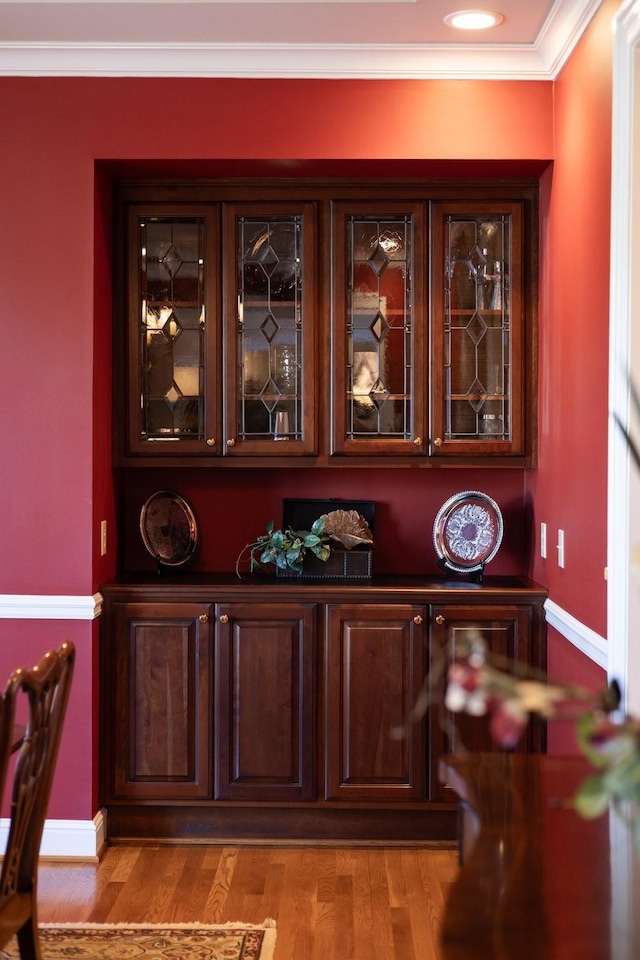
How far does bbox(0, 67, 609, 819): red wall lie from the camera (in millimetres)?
3762

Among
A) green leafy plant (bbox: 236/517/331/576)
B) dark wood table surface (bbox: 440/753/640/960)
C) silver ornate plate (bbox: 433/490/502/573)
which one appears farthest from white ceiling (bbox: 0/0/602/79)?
dark wood table surface (bbox: 440/753/640/960)

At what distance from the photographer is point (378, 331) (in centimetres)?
403

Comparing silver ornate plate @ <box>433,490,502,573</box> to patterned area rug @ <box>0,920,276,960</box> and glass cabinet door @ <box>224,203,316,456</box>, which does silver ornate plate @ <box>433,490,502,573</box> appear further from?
patterned area rug @ <box>0,920,276,960</box>

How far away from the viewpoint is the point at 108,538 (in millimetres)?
4090

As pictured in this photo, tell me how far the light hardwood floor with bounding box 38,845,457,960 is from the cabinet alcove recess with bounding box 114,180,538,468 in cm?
144

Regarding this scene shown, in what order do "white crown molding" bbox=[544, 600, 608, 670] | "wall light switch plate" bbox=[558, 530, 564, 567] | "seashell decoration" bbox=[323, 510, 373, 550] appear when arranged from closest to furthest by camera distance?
"white crown molding" bbox=[544, 600, 608, 670] → "wall light switch plate" bbox=[558, 530, 564, 567] → "seashell decoration" bbox=[323, 510, 373, 550]

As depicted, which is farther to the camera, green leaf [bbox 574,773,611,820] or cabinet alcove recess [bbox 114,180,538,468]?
cabinet alcove recess [bbox 114,180,538,468]

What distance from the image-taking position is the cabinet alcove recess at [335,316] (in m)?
4.00

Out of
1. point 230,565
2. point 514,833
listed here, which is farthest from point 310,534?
point 514,833

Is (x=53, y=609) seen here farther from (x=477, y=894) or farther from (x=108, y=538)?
(x=477, y=894)

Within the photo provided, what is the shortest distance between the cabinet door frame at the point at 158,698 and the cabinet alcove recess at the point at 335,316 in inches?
24.5

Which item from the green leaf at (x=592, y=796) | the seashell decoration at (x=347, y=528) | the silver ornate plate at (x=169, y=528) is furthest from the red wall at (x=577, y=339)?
the green leaf at (x=592, y=796)

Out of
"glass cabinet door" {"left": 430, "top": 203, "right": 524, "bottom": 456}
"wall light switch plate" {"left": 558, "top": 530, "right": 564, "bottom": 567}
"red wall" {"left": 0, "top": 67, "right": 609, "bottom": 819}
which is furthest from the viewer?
"glass cabinet door" {"left": 430, "top": 203, "right": 524, "bottom": 456}

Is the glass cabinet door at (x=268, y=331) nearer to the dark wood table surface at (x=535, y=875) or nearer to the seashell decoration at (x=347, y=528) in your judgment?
the seashell decoration at (x=347, y=528)
